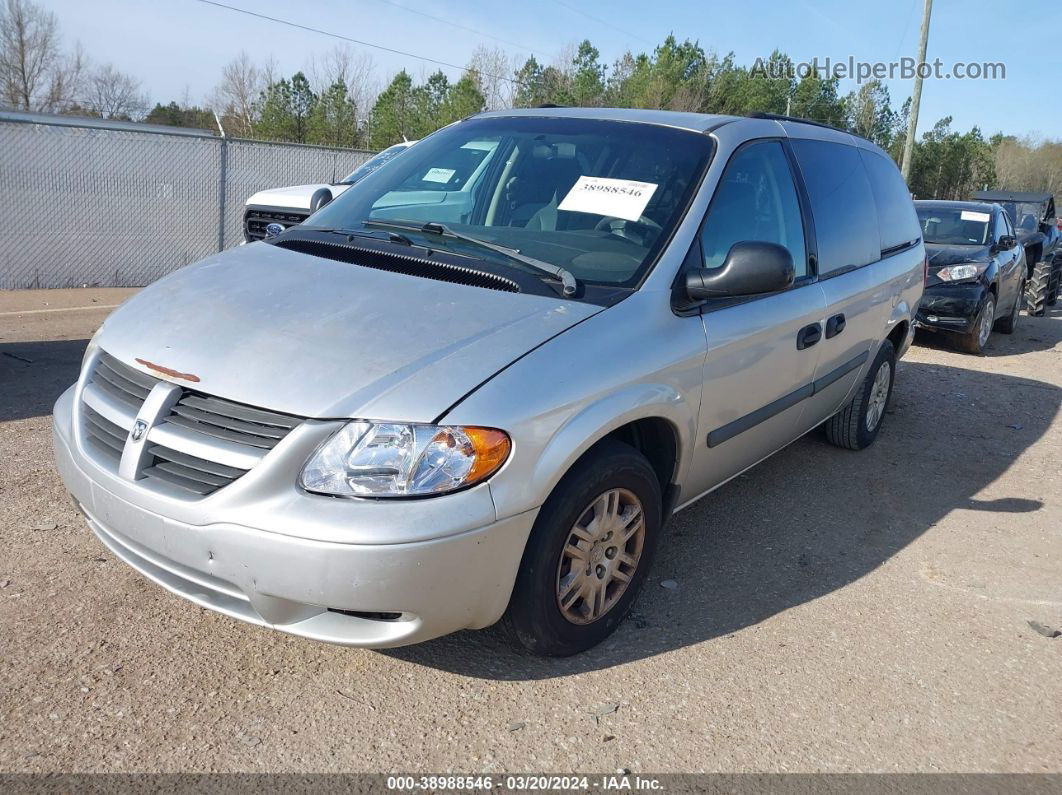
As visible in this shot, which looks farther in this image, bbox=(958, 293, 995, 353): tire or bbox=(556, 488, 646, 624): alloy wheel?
bbox=(958, 293, 995, 353): tire

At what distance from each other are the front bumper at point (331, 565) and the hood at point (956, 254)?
9012 mm

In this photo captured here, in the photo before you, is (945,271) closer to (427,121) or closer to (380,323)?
(380,323)

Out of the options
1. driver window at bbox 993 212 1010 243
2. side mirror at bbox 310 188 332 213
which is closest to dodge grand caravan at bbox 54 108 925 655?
side mirror at bbox 310 188 332 213

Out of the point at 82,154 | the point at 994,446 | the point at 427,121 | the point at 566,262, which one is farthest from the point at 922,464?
the point at 427,121

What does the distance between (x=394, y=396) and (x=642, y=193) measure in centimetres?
155

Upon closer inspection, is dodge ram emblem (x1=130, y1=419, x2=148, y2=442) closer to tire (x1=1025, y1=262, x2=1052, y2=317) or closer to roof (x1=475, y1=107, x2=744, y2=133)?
roof (x1=475, y1=107, x2=744, y2=133)

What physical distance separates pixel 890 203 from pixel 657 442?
3.09 m

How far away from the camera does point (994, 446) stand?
6.22 metres

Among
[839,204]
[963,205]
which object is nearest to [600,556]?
[839,204]

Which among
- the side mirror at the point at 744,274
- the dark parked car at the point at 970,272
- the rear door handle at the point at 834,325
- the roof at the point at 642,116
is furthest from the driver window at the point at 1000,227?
the side mirror at the point at 744,274

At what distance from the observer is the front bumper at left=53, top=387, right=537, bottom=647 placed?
7.98ft

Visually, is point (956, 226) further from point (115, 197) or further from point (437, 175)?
point (115, 197)

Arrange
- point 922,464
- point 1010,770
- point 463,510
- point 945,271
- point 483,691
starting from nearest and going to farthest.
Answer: point 463,510 < point 1010,770 < point 483,691 < point 922,464 < point 945,271

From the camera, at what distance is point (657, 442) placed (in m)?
3.41
